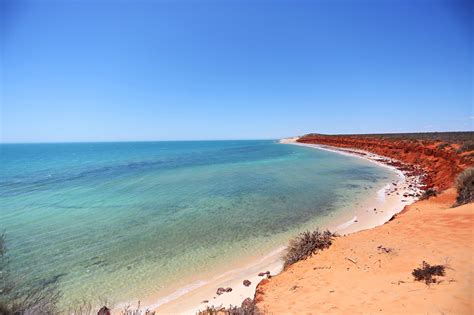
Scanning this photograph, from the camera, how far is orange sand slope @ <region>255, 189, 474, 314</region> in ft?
16.3

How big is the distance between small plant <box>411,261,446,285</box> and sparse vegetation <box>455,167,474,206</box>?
8.49 metres

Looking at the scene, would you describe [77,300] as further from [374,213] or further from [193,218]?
[374,213]

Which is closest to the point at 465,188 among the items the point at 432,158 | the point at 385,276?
the point at 385,276

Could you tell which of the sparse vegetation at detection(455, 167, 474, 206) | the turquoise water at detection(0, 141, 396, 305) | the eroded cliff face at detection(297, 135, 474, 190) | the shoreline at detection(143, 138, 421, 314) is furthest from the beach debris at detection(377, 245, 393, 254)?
the eroded cliff face at detection(297, 135, 474, 190)

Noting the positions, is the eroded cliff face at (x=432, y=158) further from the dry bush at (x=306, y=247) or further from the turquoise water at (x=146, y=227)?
the dry bush at (x=306, y=247)

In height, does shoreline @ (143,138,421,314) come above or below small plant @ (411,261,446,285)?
below

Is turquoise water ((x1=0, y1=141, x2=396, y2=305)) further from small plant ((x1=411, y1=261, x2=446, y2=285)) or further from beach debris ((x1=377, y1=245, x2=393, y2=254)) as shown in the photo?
small plant ((x1=411, y1=261, x2=446, y2=285))

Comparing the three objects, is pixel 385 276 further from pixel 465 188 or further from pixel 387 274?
pixel 465 188

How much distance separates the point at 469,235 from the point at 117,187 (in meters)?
28.3

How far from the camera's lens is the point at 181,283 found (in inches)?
338

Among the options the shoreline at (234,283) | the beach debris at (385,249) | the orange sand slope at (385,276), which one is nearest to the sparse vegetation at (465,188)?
the orange sand slope at (385,276)

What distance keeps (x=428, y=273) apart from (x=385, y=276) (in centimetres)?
98

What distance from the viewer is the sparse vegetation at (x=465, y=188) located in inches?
460

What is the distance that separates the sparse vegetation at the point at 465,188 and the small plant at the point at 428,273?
849 centimetres
